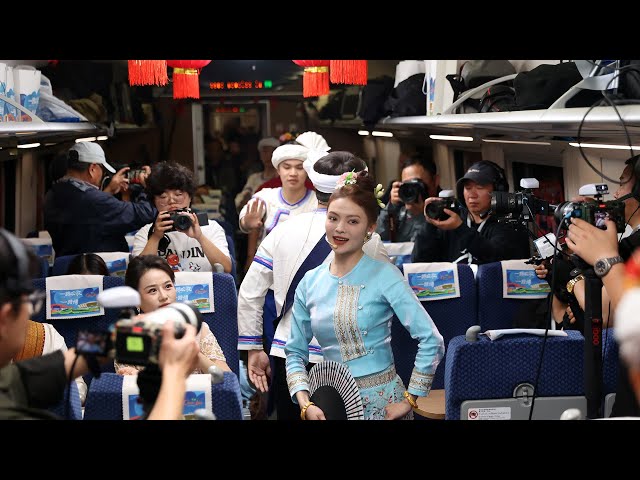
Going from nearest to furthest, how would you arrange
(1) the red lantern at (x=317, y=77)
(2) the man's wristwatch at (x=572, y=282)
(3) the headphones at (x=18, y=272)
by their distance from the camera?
(3) the headphones at (x=18, y=272) → (2) the man's wristwatch at (x=572, y=282) → (1) the red lantern at (x=317, y=77)

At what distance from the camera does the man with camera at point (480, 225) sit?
4.59 meters

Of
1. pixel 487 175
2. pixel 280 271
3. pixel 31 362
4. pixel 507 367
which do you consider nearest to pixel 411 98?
pixel 487 175

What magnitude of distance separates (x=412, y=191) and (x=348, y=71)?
0.88 m

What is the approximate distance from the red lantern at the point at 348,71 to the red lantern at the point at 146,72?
1.05m

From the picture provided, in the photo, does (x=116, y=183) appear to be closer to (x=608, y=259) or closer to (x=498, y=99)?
(x=498, y=99)

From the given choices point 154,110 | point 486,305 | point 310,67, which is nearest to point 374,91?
point 310,67

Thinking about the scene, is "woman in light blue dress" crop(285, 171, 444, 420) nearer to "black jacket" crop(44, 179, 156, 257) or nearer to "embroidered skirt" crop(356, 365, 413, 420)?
"embroidered skirt" crop(356, 365, 413, 420)

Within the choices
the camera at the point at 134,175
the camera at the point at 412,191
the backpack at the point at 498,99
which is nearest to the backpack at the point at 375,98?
the camera at the point at 412,191

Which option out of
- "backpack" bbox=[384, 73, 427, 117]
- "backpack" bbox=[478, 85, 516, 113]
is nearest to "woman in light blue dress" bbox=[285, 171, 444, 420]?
"backpack" bbox=[478, 85, 516, 113]

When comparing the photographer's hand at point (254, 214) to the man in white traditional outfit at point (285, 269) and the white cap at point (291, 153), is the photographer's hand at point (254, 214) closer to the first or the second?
the white cap at point (291, 153)

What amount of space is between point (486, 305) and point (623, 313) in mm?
2635
